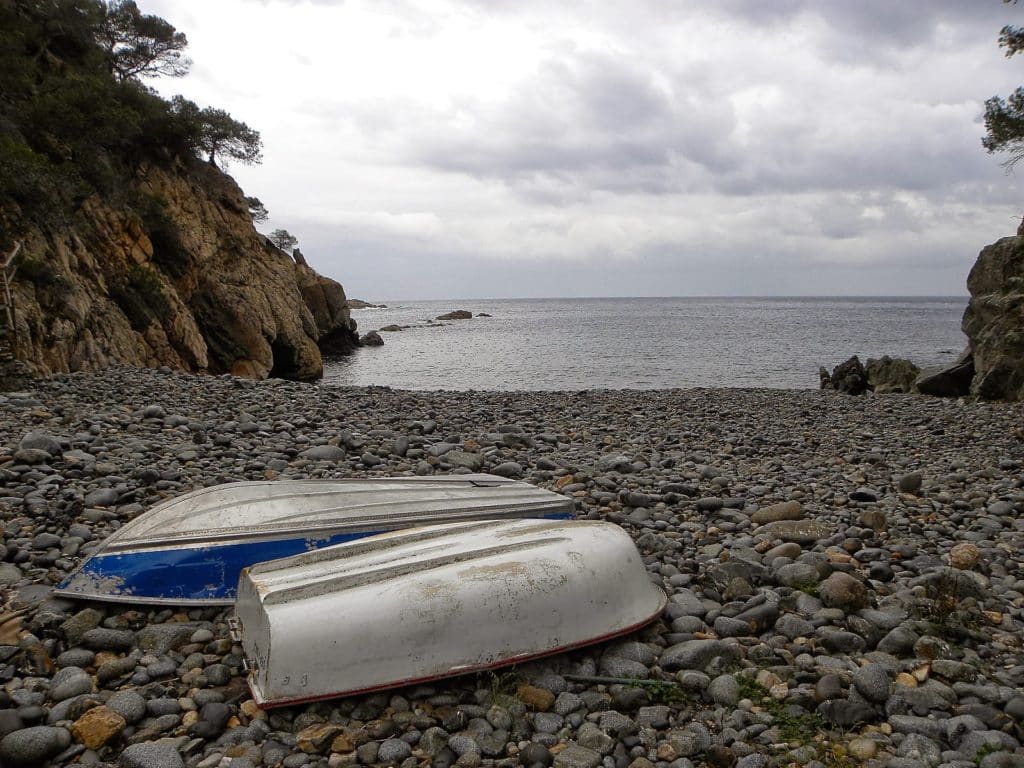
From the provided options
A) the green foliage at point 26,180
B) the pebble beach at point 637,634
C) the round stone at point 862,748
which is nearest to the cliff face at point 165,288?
the green foliage at point 26,180

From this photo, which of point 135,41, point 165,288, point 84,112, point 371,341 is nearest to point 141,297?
point 165,288

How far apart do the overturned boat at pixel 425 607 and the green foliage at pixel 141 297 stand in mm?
16356

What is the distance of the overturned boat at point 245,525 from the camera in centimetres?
393

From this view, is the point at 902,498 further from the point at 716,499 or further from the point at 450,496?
the point at 450,496

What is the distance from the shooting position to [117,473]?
605 centimetres

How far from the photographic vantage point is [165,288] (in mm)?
19688

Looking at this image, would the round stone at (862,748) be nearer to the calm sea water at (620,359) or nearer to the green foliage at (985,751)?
the green foliage at (985,751)

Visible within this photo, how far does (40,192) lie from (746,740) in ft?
52.3

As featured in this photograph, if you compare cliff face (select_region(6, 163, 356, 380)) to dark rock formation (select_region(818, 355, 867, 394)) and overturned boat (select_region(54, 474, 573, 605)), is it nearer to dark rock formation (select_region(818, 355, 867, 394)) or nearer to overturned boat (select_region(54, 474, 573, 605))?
overturned boat (select_region(54, 474, 573, 605))

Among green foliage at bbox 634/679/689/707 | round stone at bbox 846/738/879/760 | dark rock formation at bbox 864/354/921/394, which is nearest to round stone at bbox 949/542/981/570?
round stone at bbox 846/738/879/760

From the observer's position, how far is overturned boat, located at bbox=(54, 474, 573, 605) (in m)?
3.93

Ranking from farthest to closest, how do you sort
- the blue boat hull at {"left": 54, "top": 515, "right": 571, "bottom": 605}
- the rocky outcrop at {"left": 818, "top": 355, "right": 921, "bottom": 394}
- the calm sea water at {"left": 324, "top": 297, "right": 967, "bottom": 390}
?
the calm sea water at {"left": 324, "top": 297, "right": 967, "bottom": 390} → the rocky outcrop at {"left": 818, "top": 355, "right": 921, "bottom": 394} → the blue boat hull at {"left": 54, "top": 515, "right": 571, "bottom": 605}

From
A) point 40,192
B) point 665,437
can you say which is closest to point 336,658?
point 665,437

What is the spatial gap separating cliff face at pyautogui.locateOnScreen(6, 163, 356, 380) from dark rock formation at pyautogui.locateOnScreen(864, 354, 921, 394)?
19.8 metres
